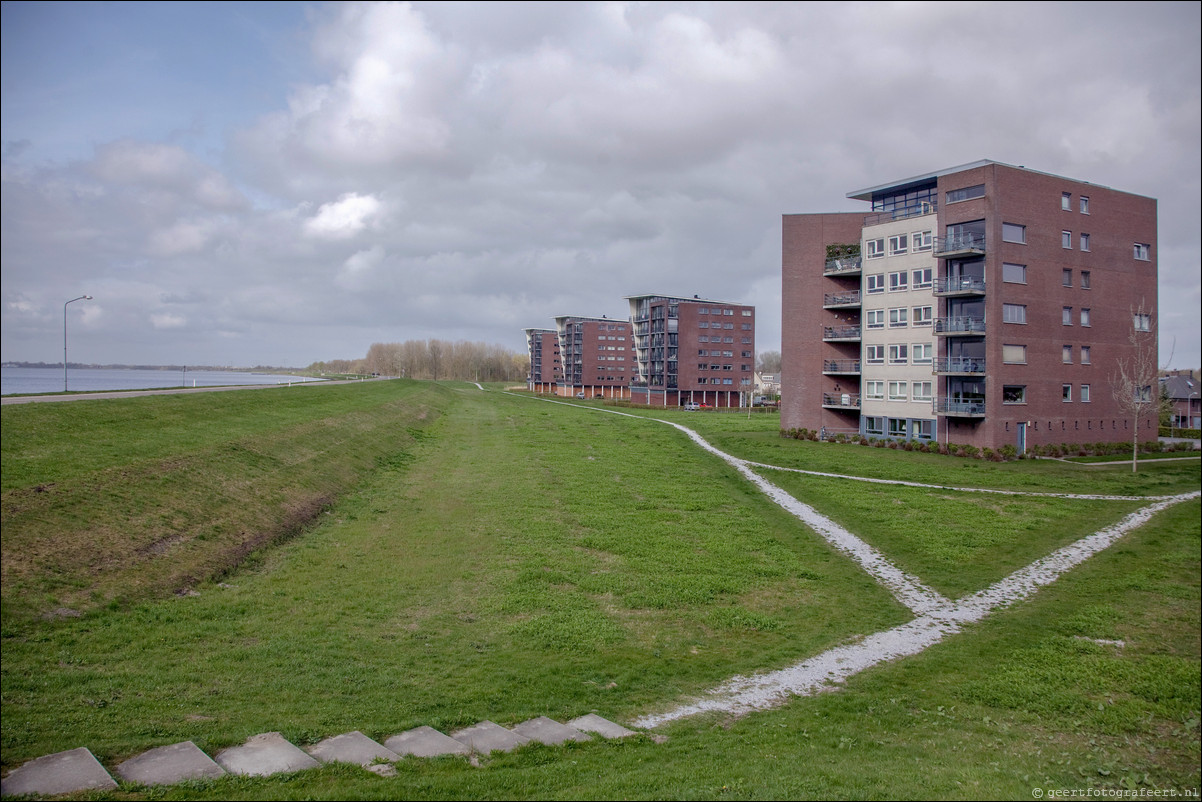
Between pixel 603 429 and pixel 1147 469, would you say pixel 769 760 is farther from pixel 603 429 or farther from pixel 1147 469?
pixel 603 429

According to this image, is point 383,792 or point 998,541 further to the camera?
point 998,541

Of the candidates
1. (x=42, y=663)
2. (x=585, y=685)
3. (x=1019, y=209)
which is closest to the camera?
(x=42, y=663)

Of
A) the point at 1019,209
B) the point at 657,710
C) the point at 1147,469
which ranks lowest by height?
the point at 657,710

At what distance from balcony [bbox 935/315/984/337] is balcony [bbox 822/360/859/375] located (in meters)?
8.97

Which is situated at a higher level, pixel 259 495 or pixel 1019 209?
pixel 1019 209

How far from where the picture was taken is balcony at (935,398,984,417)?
4288 centimetres

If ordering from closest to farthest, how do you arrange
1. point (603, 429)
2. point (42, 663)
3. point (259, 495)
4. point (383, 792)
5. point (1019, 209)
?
1. point (383, 792)
2. point (42, 663)
3. point (259, 495)
4. point (1019, 209)
5. point (603, 429)

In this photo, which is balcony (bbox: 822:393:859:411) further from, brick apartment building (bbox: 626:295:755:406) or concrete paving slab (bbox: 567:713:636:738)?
brick apartment building (bbox: 626:295:755:406)

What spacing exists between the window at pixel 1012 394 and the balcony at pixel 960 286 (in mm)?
6328

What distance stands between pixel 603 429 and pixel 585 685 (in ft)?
148

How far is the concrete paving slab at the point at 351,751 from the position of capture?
8.45 meters

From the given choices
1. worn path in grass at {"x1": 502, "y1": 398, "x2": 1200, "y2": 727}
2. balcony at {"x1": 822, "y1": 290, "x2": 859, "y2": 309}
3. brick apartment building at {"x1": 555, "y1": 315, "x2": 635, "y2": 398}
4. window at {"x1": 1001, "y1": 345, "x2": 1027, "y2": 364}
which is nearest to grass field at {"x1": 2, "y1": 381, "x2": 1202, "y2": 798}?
worn path in grass at {"x1": 502, "y1": 398, "x2": 1200, "y2": 727}

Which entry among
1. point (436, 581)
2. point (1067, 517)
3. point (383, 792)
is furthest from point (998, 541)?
point (383, 792)

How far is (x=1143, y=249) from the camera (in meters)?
16.2
